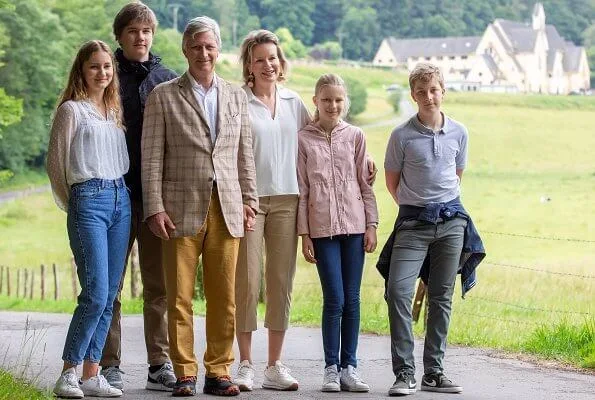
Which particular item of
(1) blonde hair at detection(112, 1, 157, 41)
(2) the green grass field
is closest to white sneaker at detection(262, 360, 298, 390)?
(1) blonde hair at detection(112, 1, 157, 41)

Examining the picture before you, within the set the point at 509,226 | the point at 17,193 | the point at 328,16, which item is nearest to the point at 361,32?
the point at 328,16

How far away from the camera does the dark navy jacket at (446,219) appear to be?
6352mm

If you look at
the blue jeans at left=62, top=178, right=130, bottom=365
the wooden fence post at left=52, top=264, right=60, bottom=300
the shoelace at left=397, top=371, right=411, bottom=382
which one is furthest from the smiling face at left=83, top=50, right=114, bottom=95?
the wooden fence post at left=52, top=264, right=60, bottom=300

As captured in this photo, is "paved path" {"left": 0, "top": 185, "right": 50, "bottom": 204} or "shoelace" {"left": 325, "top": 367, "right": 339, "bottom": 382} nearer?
"shoelace" {"left": 325, "top": 367, "right": 339, "bottom": 382}

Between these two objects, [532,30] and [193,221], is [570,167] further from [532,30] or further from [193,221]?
[193,221]

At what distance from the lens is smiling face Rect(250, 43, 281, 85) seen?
248 inches

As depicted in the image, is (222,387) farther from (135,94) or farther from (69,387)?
(135,94)

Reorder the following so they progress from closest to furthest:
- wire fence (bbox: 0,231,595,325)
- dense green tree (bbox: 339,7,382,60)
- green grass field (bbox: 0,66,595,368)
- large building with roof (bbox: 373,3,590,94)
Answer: green grass field (bbox: 0,66,595,368) < wire fence (bbox: 0,231,595,325) < large building with roof (bbox: 373,3,590,94) < dense green tree (bbox: 339,7,382,60)

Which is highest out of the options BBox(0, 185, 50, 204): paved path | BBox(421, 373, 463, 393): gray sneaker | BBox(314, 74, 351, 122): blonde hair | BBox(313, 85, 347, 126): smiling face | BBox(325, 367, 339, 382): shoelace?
BBox(314, 74, 351, 122): blonde hair

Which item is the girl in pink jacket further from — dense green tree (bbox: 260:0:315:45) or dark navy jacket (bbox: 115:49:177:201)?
dense green tree (bbox: 260:0:315:45)

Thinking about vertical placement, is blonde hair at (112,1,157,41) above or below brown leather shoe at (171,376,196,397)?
above

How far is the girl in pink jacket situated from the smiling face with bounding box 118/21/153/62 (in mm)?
892

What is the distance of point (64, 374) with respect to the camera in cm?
590

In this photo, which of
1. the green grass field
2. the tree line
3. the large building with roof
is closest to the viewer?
the green grass field
